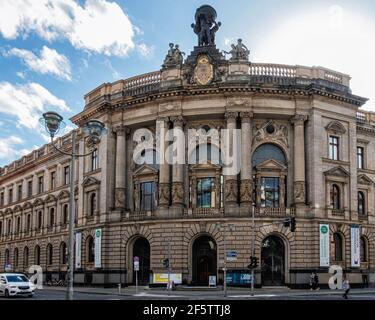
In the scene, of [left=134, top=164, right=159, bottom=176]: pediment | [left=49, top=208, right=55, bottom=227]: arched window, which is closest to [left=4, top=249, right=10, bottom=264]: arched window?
[left=49, top=208, right=55, bottom=227]: arched window

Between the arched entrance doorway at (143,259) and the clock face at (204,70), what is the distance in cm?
1619

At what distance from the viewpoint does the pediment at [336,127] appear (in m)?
51.4

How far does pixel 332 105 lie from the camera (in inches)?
2044

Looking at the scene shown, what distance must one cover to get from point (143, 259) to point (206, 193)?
29.4 ft

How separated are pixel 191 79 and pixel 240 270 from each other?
18.2m

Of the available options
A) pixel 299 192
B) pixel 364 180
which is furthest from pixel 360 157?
pixel 299 192

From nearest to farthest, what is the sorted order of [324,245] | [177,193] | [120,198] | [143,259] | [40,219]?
[324,245] < [177,193] < [143,259] < [120,198] < [40,219]

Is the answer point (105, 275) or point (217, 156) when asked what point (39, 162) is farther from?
point (217, 156)

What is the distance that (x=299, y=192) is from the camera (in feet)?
160

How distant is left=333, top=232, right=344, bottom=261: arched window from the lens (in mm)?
50594

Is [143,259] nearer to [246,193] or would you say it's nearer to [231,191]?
[231,191]

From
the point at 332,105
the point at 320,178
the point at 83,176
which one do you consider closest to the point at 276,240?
the point at 320,178

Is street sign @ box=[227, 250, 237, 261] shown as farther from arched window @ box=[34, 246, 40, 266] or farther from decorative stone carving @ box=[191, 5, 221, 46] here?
arched window @ box=[34, 246, 40, 266]

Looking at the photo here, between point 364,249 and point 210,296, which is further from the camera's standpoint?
point 364,249
